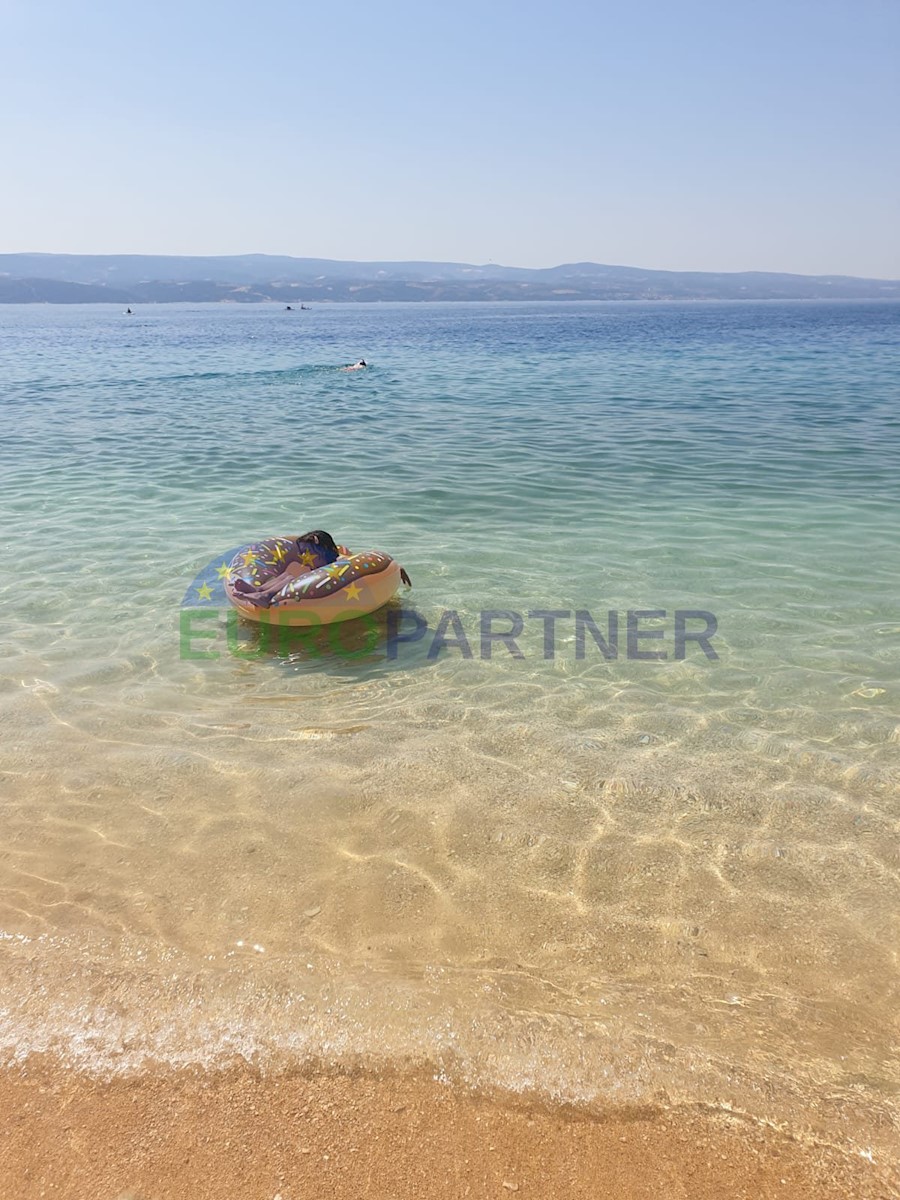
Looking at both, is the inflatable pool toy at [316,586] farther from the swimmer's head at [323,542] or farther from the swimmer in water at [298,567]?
the swimmer's head at [323,542]

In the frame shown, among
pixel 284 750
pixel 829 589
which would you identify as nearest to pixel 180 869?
pixel 284 750

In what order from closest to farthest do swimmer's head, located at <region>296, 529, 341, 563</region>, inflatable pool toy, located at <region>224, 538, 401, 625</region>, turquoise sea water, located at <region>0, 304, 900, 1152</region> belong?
1. turquoise sea water, located at <region>0, 304, 900, 1152</region>
2. inflatable pool toy, located at <region>224, 538, 401, 625</region>
3. swimmer's head, located at <region>296, 529, 341, 563</region>

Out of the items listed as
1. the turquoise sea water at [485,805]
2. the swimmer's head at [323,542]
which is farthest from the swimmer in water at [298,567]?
the turquoise sea water at [485,805]

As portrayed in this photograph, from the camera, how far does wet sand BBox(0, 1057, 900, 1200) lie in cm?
266

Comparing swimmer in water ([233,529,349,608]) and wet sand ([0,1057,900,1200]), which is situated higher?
swimmer in water ([233,529,349,608])

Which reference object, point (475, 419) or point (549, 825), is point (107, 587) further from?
point (475, 419)

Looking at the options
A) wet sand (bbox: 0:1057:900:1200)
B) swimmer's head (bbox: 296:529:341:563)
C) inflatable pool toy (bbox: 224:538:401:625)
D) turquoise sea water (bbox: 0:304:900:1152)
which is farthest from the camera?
swimmer's head (bbox: 296:529:341:563)

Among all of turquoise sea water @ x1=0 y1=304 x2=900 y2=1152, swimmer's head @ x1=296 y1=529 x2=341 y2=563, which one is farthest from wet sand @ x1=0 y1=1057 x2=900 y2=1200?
swimmer's head @ x1=296 y1=529 x2=341 y2=563

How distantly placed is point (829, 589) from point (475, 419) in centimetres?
1365

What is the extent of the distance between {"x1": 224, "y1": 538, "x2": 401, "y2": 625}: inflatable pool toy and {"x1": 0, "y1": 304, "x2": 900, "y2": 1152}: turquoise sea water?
0.31 m

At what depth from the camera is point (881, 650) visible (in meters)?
7.02

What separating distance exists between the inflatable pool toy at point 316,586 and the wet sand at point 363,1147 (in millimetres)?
4768

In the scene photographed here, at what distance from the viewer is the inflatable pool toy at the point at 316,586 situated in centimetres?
748

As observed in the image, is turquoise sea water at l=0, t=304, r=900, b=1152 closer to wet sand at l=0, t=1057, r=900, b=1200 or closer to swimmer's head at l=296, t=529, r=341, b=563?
wet sand at l=0, t=1057, r=900, b=1200
